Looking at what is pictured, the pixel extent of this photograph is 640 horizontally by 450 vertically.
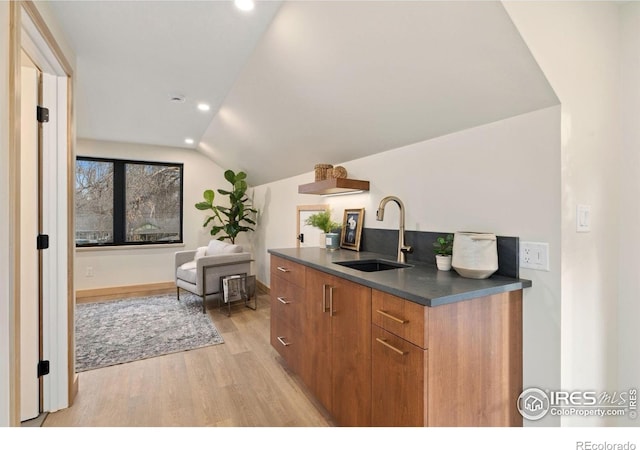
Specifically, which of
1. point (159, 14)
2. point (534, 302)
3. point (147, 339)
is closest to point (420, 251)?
point (534, 302)

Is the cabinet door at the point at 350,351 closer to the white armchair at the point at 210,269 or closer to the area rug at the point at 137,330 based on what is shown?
the area rug at the point at 137,330

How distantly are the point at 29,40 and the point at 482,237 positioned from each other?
97.0 inches

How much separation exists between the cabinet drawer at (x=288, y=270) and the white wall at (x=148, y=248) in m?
3.20

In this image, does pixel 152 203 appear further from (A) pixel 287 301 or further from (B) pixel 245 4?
(B) pixel 245 4

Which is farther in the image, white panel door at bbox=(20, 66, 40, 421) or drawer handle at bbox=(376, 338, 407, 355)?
white panel door at bbox=(20, 66, 40, 421)

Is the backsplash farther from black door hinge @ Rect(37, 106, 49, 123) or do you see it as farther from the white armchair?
A: black door hinge @ Rect(37, 106, 49, 123)

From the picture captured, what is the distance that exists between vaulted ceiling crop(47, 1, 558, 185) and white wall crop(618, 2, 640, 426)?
56cm

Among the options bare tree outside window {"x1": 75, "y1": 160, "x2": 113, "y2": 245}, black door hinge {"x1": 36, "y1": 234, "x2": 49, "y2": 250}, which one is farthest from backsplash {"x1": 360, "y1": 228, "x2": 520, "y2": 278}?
bare tree outside window {"x1": 75, "y1": 160, "x2": 113, "y2": 245}

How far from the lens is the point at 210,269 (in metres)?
3.70

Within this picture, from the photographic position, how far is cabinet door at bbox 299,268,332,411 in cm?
174

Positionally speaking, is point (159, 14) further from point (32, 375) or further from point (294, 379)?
point (294, 379)

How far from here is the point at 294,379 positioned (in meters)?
2.21
